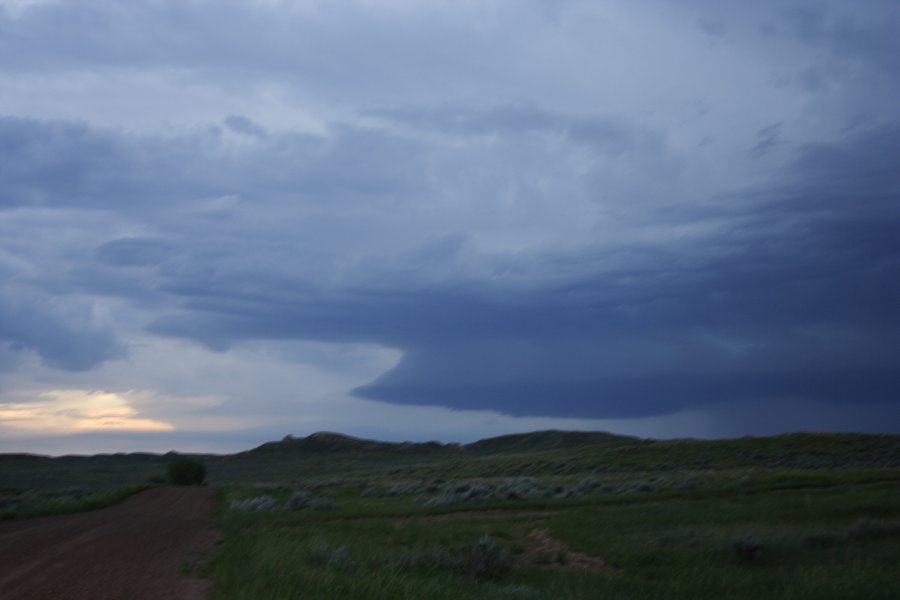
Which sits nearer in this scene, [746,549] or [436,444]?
[746,549]

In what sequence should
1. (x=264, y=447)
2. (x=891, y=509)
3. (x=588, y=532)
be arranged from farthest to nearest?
(x=264, y=447)
(x=891, y=509)
(x=588, y=532)

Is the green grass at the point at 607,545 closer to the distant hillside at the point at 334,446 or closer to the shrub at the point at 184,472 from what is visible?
the shrub at the point at 184,472

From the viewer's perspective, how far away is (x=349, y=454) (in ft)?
369

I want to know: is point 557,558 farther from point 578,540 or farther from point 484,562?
point 484,562

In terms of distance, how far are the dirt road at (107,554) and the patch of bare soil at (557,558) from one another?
23.4 ft

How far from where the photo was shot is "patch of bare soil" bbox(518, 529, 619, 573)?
739 inches

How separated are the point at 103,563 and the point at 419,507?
17631 mm

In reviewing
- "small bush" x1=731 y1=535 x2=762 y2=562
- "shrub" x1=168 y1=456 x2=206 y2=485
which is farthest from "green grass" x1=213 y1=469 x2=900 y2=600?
"shrub" x1=168 y1=456 x2=206 y2=485

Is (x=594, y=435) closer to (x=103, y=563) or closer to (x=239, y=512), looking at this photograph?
(x=239, y=512)

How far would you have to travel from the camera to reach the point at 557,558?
19.9 m

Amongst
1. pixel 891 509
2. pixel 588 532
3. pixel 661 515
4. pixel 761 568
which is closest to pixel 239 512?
pixel 588 532

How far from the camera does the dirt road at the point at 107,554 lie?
1248 cm

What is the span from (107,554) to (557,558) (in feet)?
31.6

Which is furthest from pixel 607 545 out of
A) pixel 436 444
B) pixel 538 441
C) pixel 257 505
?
pixel 436 444
